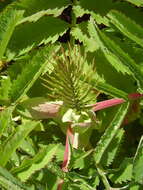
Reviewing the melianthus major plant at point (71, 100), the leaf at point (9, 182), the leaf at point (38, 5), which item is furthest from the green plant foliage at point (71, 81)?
the leaf at point (38, 5)

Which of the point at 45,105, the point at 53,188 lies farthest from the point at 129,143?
the point at 53,188

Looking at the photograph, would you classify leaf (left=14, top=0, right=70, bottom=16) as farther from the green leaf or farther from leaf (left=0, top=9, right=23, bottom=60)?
the green leaf

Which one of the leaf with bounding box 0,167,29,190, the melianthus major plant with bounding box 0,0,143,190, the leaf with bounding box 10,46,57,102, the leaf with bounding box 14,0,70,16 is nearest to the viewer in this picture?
the leaf with bounding box 0,167,29,190

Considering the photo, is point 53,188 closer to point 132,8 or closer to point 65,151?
point 65,151

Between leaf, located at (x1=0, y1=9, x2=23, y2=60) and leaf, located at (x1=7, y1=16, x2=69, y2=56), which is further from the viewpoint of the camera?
leaf, located at (x1=7, y1=16, x2=69, y2=56)

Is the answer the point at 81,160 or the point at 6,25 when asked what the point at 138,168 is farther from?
the point at 6,25

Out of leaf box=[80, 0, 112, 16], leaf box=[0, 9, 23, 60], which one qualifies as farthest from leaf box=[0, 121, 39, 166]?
leaf box=[80, 0, 112, 16]
